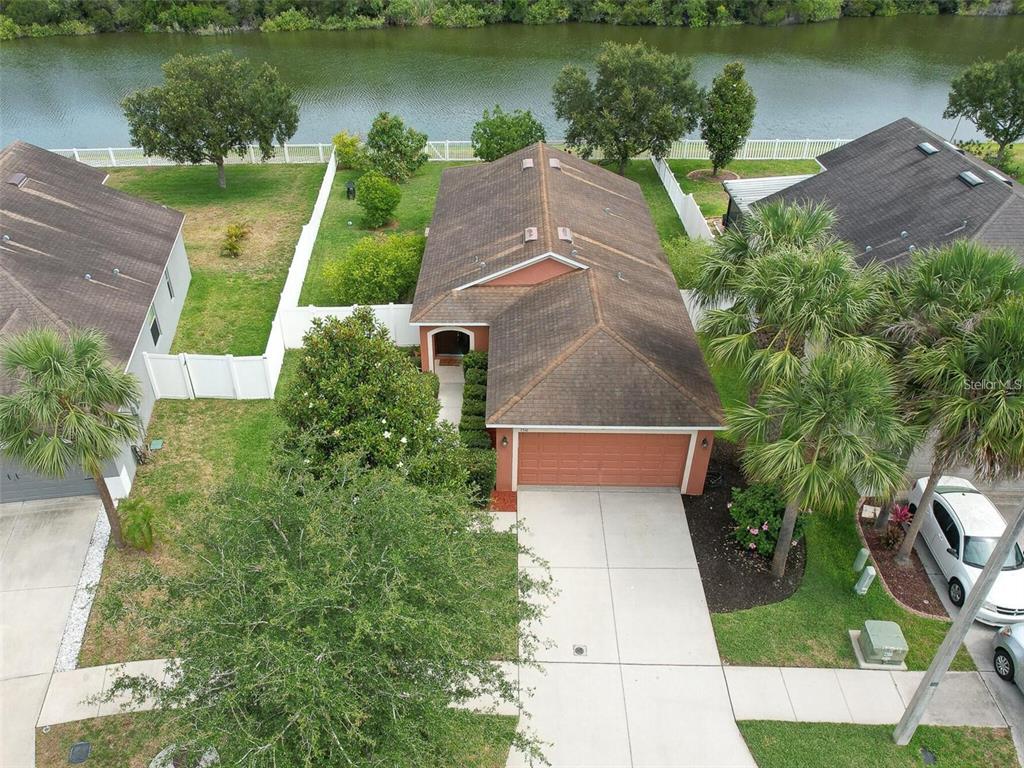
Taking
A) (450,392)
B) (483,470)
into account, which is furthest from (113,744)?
(450,392)

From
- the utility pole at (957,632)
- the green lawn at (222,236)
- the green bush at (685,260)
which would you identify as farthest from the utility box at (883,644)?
the green lawn at (222,236)

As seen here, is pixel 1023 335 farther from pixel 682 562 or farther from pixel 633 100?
pixel 633 100

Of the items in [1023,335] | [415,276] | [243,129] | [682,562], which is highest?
[1023,335]

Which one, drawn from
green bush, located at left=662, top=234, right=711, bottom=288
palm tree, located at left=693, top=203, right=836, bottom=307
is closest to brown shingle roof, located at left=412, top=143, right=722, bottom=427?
green bush, located at left=662, top=234, right=711, bottom=288

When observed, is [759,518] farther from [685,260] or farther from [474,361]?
[685,260]

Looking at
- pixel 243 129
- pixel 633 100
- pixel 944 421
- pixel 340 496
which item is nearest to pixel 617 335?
pixel 944 421

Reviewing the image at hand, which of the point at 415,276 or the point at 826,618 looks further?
the point at 415,276

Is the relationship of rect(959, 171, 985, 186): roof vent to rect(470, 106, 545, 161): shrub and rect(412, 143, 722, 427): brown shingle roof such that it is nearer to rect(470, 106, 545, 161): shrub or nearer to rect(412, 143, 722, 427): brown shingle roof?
rect(412, 143, 722, 427): brown shingle roof

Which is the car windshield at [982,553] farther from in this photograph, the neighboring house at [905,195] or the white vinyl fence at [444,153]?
the white vinyl fence at [444,153]
